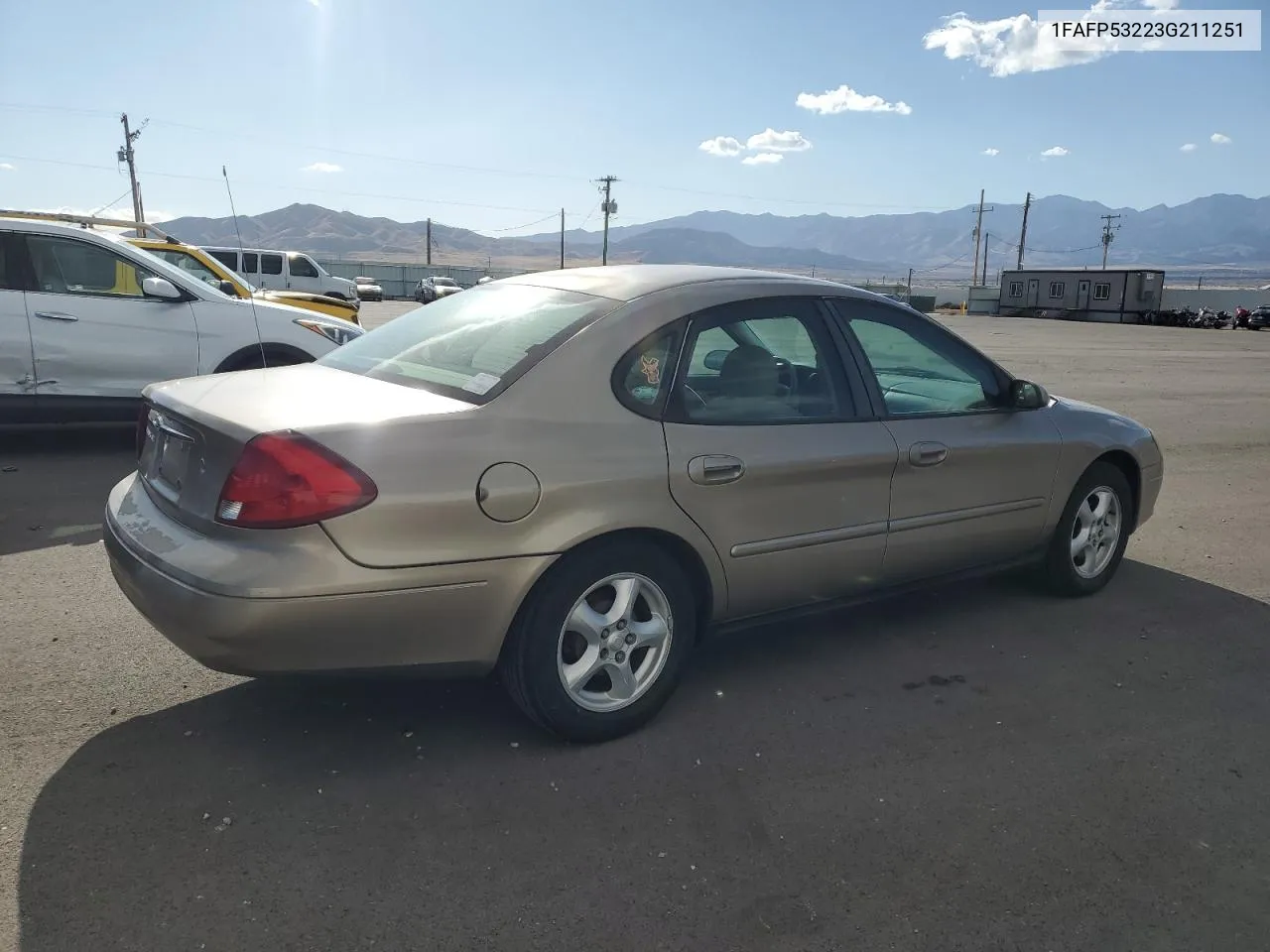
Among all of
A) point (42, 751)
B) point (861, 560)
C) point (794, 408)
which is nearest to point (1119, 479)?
point (861, 560)

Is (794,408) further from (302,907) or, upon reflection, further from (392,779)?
(302,907)

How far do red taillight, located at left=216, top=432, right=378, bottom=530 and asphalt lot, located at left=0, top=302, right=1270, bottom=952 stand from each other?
24.5 inches

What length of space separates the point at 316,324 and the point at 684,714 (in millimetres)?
5579

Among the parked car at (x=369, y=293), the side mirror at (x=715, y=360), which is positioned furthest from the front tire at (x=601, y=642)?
the parked car at (x=369, y=293)

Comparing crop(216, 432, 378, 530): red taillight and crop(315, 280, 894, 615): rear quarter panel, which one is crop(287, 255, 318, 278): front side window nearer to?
crop(315, 280, 894, 615): rear quarter panel

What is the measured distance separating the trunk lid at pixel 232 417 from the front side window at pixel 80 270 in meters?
4.49

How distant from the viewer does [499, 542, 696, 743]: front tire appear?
9.55 ft

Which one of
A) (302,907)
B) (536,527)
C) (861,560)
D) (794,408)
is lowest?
(302,907)

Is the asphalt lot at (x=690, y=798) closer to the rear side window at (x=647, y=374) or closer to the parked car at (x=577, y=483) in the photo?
the parked car at (x=577, y=483)

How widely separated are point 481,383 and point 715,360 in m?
0.87

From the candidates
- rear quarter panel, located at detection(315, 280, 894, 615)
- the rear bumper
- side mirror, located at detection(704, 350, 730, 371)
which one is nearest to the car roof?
rear quarter panel, located at detection(315, 280, 894, 615)

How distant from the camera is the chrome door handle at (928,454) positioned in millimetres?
3774

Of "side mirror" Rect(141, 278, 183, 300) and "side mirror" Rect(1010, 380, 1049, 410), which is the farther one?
"side mirror" Rect(141, 278, 183, 300)

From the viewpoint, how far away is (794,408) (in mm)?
3541
